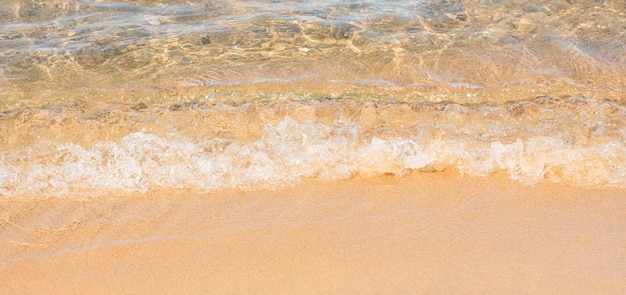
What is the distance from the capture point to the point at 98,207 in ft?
10.3

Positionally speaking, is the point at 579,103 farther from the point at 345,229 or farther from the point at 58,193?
the point at 58,193

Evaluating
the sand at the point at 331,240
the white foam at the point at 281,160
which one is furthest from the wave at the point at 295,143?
the sand at the point at 331,240

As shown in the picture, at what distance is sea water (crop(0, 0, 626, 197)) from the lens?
341 cm

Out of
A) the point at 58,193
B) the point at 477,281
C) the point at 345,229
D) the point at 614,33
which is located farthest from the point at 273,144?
the point at 614,33

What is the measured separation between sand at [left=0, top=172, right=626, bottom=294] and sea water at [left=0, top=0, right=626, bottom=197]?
0.47 feet

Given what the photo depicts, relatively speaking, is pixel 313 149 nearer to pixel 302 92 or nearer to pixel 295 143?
pixel 295 143

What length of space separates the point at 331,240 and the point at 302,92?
1471 mm

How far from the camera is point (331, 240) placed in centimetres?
285

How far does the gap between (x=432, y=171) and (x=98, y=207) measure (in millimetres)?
1786

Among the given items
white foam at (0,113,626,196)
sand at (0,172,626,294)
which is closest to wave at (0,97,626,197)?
white foam at (0,113,626,196)

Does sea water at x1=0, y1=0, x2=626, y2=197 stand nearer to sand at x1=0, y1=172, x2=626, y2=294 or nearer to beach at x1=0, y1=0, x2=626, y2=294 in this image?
beach at x1=0, y1=0, x2=626, y2=294

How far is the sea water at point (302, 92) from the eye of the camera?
3406mm

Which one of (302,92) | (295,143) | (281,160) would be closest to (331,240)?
(281,160)

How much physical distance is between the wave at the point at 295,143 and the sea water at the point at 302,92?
11 millimetres
